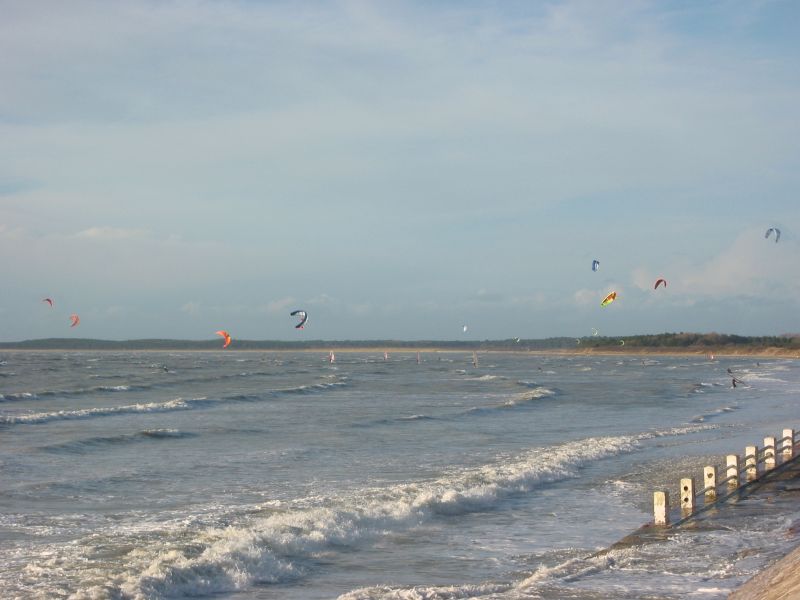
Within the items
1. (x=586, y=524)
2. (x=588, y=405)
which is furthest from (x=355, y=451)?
(x=588, y=405)

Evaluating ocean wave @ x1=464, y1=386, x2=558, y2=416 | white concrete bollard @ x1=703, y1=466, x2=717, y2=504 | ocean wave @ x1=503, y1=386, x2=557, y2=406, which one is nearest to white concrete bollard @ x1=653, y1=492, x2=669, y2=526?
white concrete bollard @ x1=703, y1=466, x2=717, y2=504

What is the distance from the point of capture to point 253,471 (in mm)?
19797

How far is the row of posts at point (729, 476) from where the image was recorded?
12.8 m

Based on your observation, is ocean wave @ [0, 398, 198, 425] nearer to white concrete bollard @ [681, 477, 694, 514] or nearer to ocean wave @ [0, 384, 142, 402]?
ocean wave @ [0, 384, 142, 402]

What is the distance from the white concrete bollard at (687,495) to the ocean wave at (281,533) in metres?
3.43

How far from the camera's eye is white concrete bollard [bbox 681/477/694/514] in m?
13.3

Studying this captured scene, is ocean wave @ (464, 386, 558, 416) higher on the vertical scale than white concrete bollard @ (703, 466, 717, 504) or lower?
lower

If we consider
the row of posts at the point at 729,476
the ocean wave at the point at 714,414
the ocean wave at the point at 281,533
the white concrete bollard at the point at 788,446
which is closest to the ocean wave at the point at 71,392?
the ocean wave at the point at 714,414

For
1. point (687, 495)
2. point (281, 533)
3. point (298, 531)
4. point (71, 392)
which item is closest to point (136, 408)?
point (71, 392)

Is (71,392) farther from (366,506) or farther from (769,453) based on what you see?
(769,453)

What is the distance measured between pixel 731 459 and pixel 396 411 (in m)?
21.1

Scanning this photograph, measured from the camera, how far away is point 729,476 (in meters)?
15.4

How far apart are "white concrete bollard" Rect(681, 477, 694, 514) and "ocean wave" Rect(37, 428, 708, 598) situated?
343 centimetres

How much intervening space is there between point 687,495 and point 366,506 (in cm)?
491
